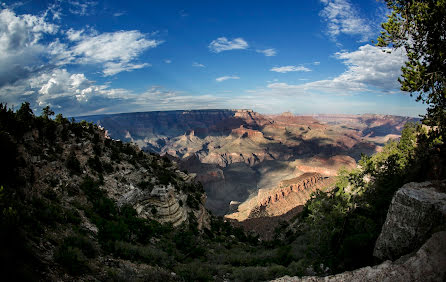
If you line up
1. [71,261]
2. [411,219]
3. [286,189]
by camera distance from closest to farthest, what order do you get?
[71,261] → [411,219] → [286,189]

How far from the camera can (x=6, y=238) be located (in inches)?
177

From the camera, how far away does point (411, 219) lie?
22.3ft

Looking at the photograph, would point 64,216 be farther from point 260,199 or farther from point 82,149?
point 260,199

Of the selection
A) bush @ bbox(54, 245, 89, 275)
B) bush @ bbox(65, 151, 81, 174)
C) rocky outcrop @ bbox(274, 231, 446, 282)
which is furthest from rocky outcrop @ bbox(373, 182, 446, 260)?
bush @ bbox(65, 151, 81, 174)

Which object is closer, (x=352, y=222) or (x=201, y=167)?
(x=352, y=222)

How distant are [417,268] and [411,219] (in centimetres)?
212

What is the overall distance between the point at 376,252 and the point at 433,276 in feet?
9.88

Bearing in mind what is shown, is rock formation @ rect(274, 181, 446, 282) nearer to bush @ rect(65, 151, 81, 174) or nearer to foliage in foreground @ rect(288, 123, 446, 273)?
foliage in foreground @ rect(288, 123, 446, 273)

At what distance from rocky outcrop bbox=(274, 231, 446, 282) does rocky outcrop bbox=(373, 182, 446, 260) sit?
3.08 feet

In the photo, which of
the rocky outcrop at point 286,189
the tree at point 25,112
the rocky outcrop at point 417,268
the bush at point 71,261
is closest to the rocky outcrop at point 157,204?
the tree at point 25,112

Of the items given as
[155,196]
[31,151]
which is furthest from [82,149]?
[155,196]

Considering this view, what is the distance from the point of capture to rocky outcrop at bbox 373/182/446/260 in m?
6.35

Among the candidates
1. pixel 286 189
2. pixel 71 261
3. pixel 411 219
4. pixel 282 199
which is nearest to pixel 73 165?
pixel 71 261

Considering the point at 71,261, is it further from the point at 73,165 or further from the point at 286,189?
the point at 286,189
